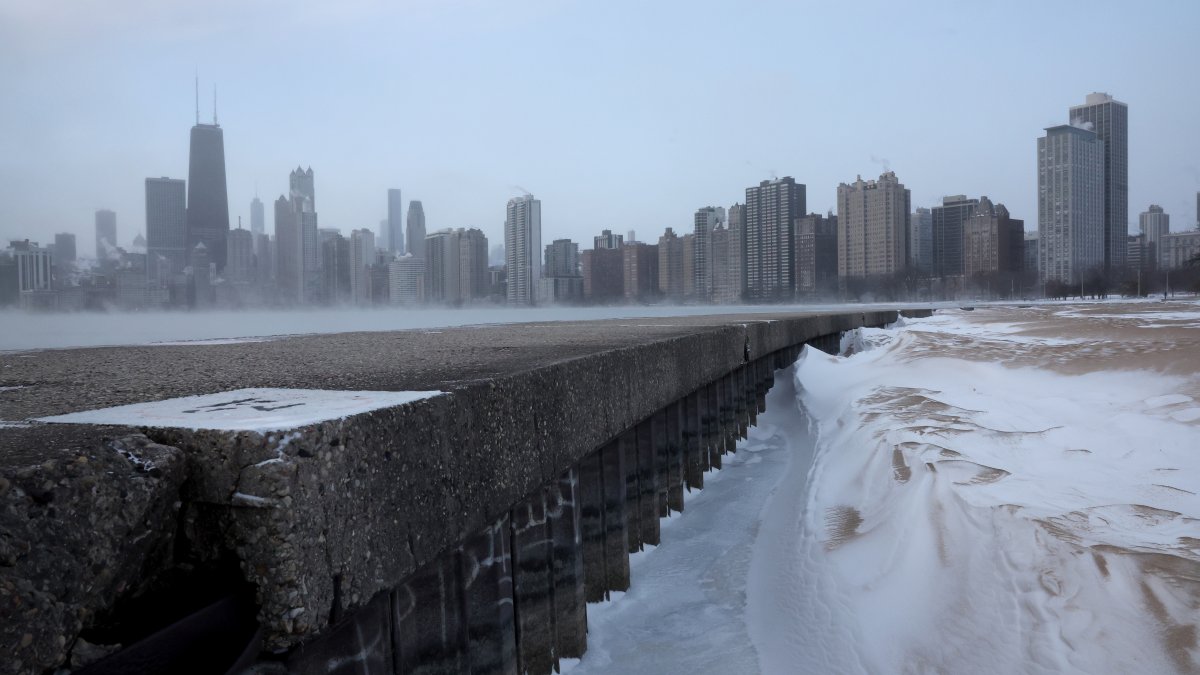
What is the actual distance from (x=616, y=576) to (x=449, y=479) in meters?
2.77

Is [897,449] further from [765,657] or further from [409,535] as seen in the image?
[409,535]

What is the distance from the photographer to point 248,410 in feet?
5.80

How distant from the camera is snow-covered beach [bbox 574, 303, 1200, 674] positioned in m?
2.86

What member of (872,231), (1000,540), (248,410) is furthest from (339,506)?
(872,231)

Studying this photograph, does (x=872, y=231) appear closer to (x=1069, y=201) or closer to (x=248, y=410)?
(x=1069, y=201)

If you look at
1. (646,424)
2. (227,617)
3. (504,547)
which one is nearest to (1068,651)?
(504,547)

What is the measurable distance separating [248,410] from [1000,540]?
123 inches

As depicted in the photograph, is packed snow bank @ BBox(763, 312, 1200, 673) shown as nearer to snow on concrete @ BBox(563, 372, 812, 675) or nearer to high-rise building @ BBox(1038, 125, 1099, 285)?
snow on concrete @ BBox(563, 372, 812, 675)

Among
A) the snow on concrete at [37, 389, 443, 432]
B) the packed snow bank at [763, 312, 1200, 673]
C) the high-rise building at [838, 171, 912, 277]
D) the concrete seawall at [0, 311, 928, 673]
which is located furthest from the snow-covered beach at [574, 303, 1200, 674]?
the high-rise building at [838, 171, 912, 277]

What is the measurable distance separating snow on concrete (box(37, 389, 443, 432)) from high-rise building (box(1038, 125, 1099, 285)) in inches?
4860

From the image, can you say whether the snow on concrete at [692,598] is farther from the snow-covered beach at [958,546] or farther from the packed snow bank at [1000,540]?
the packed snow bank at [1000,540]

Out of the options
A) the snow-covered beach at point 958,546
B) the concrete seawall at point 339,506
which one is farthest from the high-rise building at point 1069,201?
the concrete seawall at point 339,506

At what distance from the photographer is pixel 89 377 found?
118 inches

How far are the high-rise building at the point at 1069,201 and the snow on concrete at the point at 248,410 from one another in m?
123
